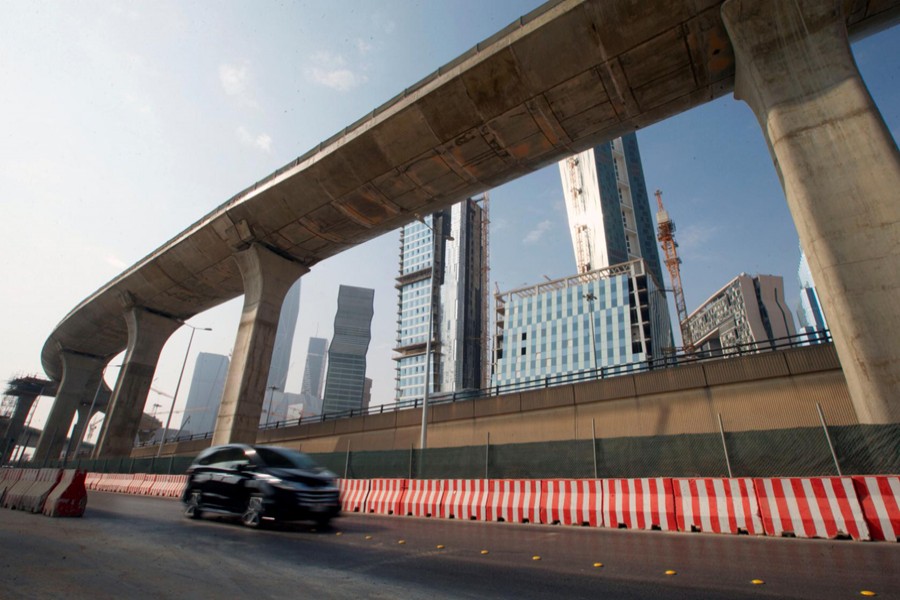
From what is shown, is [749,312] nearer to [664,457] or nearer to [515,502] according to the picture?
[664,457]

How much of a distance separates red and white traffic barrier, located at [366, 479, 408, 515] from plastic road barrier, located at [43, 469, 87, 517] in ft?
24.8

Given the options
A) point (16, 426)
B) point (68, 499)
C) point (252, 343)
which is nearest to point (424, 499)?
point (68, 499)

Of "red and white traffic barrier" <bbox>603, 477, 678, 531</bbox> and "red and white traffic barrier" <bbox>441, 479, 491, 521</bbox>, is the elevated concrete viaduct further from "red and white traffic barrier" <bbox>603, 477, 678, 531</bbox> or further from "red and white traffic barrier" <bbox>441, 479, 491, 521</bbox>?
"red and white traffic barrier" <bbox>441, 479, 491, 521</bbox>

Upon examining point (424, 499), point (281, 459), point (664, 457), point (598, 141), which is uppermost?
point (598, 141)

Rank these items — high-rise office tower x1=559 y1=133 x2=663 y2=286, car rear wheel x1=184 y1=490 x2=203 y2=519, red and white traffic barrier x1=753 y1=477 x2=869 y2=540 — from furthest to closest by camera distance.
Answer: high-rise office tower x1=559 y1=133 x2=663 y2=286, car rear wheel x1=184 y1=490 x2=203 y2=519, red and white traffic barrier x1=753 y1=477 x2=869 y2=540

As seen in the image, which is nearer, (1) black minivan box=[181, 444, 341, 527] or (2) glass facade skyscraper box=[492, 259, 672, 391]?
(1) black minivan box=[181, 444, 341, 527]

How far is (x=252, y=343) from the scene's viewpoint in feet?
77.8

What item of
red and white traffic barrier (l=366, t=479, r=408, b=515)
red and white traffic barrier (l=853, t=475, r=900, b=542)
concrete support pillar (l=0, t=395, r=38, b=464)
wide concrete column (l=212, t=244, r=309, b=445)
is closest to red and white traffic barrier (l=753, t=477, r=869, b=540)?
red and white traffic barrier (l=853, t=475, r=900, b=542)

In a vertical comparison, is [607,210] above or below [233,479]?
above

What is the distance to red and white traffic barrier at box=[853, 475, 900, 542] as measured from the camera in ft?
22.9

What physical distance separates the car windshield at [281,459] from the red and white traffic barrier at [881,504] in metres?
9.50

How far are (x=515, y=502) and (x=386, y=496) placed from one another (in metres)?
4.78

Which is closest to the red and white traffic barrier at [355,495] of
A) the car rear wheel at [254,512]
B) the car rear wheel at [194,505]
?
the car rear wheel at [194,505]

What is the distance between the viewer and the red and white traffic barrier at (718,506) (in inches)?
320
